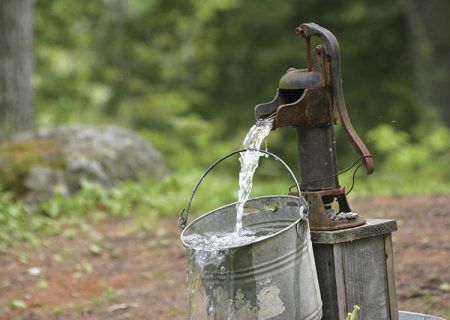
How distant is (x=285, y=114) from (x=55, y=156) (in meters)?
4.86

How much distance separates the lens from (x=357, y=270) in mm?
3043

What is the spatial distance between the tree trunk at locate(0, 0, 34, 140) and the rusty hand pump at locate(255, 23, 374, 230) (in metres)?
5.99

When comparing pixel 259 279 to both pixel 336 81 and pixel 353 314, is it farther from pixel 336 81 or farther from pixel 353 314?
pixel 336 81

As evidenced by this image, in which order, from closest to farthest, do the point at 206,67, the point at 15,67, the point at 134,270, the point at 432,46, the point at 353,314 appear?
the point at 353,314 → the point at 134,270 → the point at 15,67 → the point at 432,46 → the point at 206,67

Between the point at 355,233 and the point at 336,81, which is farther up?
the point at 336,81

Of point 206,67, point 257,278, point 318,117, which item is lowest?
point 257,278

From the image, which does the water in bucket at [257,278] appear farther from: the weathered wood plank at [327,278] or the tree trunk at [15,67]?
the tree trunk at [15,67]

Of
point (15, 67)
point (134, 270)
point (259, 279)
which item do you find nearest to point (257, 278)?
point (259, 279)

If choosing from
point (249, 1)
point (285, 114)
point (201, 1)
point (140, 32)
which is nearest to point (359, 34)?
point (249, 1)

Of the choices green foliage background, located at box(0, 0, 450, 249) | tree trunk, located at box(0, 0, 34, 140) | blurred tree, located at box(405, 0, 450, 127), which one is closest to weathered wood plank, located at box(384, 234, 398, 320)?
tree trunk, located at box(0, 0, 34, 140)

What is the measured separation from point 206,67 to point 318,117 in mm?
9956

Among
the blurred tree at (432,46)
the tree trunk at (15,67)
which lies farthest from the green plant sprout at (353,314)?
the blurred tree at (432,46)

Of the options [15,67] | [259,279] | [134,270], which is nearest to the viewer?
[259,279]

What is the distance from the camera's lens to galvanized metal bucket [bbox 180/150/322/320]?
2.60 metres
